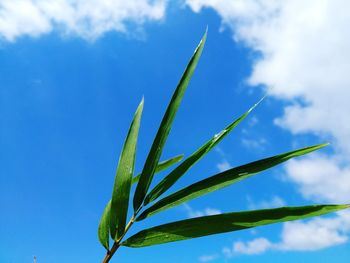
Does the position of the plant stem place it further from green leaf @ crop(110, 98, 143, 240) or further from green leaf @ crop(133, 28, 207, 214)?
green leaf @ crop(133, 28, 207, 214)

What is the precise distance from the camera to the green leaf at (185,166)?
174 centimetres

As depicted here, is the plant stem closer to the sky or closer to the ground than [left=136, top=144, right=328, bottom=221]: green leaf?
closer to the ground

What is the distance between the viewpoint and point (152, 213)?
1.79m

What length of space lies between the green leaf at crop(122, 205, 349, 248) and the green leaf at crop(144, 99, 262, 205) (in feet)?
0.51

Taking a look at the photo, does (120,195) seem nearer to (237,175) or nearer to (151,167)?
(151,167)

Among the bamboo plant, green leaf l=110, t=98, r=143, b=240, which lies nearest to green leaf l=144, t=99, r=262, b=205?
the bamboo plant

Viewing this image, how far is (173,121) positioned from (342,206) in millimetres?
691

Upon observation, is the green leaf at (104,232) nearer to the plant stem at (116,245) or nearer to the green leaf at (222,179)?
the plant stem at (116,245)

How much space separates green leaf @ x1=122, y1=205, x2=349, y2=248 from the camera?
1.51 meters

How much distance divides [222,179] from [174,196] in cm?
22

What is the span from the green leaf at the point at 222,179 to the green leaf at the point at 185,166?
0.14 ft

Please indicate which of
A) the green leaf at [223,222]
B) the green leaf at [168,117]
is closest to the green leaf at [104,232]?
the green leaf at [223,222]

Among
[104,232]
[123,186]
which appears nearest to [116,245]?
[104,232]

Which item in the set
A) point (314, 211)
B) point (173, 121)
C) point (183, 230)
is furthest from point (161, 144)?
point (314, 211)
